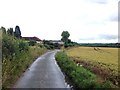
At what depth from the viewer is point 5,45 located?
22875mm

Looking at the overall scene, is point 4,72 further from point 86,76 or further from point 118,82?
point 118,82

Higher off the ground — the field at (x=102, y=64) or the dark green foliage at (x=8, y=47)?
the dark green foliage at (x=8, y=47)

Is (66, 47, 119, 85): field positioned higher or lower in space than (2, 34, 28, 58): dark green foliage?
lower

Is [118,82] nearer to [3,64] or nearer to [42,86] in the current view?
[42,86]

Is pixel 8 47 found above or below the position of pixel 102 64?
above

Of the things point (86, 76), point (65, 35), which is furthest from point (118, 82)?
point (65, 35)

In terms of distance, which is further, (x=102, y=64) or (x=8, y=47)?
(x=102, y=64)

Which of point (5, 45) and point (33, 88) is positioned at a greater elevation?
point (5, 45)

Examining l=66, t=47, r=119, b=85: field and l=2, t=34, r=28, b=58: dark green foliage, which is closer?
l=66, t=47, r=119, b=85: field

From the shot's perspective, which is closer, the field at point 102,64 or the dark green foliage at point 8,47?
the field at point 102,64

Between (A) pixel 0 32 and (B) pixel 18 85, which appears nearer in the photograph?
(B) pixel 18 85

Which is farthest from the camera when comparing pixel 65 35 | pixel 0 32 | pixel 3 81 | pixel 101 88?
pixel 65 35

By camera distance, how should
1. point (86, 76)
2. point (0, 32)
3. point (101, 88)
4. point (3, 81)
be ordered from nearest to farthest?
point (101, 88)
point (3, 81)
point (86, 76)
point (0, 32)

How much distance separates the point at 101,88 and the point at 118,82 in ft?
11.5
